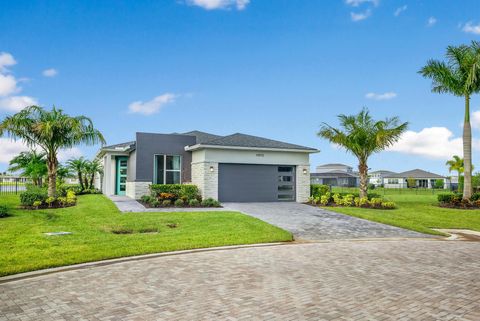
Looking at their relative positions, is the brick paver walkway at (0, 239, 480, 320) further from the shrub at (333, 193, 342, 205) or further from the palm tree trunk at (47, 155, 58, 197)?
the palm tree trunk at (47, 155, 58, 197)

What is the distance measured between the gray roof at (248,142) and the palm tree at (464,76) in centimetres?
939

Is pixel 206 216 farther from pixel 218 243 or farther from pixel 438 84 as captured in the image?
pixel 438 84

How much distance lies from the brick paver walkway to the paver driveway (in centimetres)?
346

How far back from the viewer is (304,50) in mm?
21797

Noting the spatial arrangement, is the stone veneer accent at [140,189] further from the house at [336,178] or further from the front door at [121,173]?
the house at [336,178]

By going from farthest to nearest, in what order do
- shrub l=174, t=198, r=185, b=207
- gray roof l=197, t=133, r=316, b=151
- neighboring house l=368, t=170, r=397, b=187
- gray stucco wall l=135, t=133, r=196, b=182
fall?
neighboring house l=368, t=170, r=397, b=187 < gray stucco wall l=135, t=133, r=196, b=182 < gray roof l=197, t=133, r=316, b=151 < shrub l=174, t=198, r=185, b=207

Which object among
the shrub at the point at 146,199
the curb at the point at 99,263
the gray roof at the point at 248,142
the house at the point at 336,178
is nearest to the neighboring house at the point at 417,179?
the house at the point at 336,178

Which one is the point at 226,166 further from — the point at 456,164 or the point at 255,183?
the point at 456,164

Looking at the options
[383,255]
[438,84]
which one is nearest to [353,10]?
[438,84]

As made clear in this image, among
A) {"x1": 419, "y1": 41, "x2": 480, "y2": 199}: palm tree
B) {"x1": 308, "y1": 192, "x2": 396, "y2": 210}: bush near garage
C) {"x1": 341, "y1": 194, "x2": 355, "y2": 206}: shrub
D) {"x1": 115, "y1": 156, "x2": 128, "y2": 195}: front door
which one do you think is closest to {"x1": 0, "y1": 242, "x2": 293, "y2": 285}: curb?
{"x1": 308, "y1": 192, "x2": 396, "y2": 210}: bush near garage

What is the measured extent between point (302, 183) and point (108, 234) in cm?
1379

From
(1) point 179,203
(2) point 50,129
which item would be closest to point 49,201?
(2) point 50,129

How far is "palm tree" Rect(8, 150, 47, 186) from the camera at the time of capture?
1268 inches

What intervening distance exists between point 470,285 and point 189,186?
1557cm
